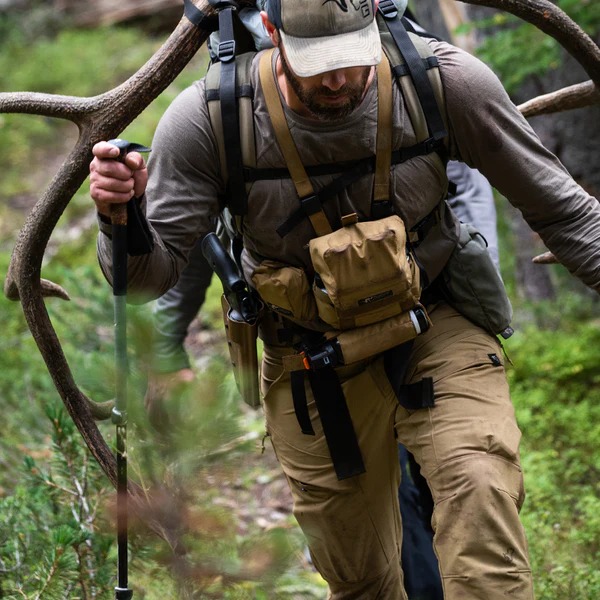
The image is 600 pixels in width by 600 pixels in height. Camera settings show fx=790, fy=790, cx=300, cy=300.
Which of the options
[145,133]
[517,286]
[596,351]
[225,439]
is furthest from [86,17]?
[225,439]

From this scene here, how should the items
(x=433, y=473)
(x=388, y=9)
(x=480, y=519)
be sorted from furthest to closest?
(x=388, y=9)
(x=433, y=473)
(x=480, y=519)

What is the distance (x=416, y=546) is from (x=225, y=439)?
6.81 ft

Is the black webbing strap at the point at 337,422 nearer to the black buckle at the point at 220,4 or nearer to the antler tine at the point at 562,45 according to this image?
the antler tine at the point at 562,45

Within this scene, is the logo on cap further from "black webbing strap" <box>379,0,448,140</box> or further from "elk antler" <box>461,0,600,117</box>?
"elk antler" <box>461,0,600,117</box>

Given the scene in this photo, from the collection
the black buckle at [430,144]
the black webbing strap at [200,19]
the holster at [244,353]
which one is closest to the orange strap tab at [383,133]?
the black buckle at [430,144]

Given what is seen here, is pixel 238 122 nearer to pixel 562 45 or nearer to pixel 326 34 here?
pixel 326 34

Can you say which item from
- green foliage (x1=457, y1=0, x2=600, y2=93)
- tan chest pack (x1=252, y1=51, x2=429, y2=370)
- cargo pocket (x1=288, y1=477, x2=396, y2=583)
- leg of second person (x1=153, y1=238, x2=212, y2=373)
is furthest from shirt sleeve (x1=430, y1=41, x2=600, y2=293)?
green foliage (x1=457, y1=0, x2=600, y2=93)

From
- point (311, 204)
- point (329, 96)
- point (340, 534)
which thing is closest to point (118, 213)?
point (311, 204)

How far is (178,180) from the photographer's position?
9.43 ft

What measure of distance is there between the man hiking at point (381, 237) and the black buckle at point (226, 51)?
101 millimetres

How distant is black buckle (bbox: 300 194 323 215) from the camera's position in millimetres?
2848

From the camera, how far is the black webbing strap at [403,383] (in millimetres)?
2963

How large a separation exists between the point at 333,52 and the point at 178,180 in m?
0.71

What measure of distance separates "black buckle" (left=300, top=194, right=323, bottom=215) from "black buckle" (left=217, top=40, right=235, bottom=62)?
2.01ft
